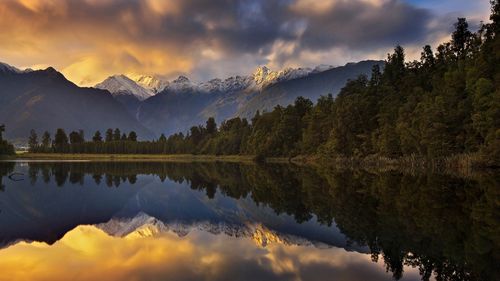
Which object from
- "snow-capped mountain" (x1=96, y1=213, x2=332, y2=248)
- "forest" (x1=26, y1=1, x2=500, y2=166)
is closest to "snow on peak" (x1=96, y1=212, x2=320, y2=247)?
"snow-capped mountain" (x1=96, y1=213, x2=332, y2=248)

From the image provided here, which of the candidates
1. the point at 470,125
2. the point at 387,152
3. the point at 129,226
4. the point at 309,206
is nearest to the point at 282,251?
the point at 129,226

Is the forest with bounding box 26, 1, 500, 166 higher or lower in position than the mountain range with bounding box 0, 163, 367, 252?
higher

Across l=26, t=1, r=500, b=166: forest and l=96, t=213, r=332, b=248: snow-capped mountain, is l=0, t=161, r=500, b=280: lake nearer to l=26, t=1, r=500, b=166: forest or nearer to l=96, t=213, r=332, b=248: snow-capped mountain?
l=96, t=213, r=332, b=248: snow-capped mountain

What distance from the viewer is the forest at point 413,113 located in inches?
3204

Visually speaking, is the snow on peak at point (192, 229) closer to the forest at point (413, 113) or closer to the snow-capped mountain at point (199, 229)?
the snow-capped mountain at point (199, 229)

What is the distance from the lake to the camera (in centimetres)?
1772

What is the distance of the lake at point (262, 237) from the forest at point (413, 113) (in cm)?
3913

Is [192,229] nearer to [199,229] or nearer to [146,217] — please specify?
[199,229]

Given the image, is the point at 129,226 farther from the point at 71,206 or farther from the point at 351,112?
the point at 351,112

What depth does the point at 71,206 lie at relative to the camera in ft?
134

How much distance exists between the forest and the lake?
39128 millimetres

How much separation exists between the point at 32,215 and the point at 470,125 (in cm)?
7250

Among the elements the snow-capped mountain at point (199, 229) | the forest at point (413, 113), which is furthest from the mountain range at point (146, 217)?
the forest at point (413, 113)

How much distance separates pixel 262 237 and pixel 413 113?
85.4 metres
